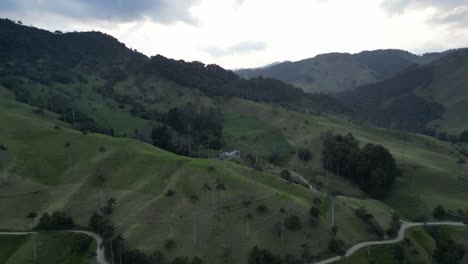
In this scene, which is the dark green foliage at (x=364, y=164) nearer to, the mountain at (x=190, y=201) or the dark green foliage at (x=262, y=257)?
the mountain at (x=190, y=201)

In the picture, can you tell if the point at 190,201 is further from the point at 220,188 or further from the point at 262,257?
A: the point at 262,257

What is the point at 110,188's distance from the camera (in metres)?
112

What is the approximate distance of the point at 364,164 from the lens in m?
147

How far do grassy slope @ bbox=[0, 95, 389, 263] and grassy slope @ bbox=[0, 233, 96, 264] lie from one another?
5589 millimetres

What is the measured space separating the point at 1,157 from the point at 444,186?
5894 inches

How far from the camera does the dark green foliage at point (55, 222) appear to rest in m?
100

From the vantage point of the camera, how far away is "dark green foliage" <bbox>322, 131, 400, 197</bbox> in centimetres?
14238

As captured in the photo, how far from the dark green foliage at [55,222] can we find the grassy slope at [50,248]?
2558 mm

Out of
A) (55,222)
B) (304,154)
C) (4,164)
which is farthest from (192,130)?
(55,222)

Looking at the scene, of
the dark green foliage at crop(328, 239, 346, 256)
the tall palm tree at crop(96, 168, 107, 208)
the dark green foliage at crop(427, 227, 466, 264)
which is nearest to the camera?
the dark green foliage at crop(328, 239, 346, 256)

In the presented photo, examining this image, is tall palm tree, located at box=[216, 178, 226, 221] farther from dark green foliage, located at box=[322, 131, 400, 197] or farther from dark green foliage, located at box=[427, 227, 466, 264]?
dark green foliage, located at box=[322, 131, 400, 197]

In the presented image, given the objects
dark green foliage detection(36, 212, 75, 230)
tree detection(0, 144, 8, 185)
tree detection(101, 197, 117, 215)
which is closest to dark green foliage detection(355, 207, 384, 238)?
tree detection(101, 197, 117, 215)

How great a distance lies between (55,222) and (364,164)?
348 ft

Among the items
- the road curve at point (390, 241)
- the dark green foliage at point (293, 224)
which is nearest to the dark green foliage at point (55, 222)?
the dark green foliage at point (293, 224)
